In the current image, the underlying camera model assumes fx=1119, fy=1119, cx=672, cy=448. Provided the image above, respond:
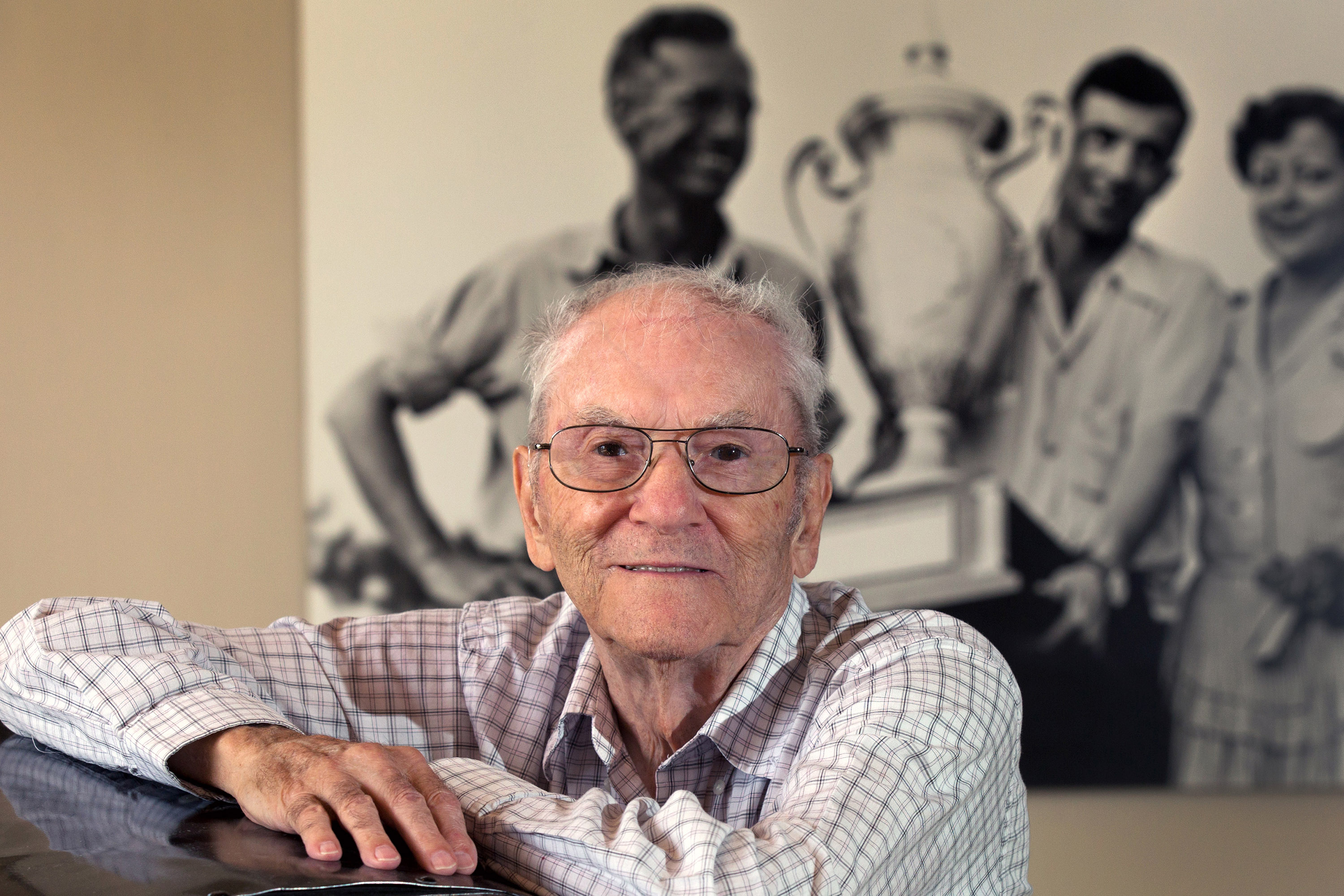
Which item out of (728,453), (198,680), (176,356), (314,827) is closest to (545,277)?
(176,356)

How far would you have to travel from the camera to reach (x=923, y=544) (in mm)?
2584

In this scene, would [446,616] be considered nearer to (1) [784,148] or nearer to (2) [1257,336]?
(1) [784,148]

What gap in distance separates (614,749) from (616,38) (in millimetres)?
1761

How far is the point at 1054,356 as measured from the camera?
258 centimetres

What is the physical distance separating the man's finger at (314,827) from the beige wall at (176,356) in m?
1.69

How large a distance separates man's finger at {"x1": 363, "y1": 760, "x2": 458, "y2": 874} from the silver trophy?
1.73 m

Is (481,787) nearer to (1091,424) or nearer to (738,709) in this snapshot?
(738,709)

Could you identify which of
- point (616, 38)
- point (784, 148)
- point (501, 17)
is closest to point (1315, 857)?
point (784, 148)

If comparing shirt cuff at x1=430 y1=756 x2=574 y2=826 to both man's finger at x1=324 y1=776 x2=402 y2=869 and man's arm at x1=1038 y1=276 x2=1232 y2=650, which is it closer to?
man's finger at x1=324 y1=776 x2=402 y2=869

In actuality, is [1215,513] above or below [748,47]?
below

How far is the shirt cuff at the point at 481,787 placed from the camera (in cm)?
101

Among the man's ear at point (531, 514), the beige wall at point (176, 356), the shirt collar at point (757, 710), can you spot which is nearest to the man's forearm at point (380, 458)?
the beige wall at point (176, 356)

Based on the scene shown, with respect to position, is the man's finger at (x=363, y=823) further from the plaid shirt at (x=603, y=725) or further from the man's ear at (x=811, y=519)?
the man's ear at (x=811, y=519)

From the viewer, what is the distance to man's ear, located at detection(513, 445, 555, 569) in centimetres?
141
